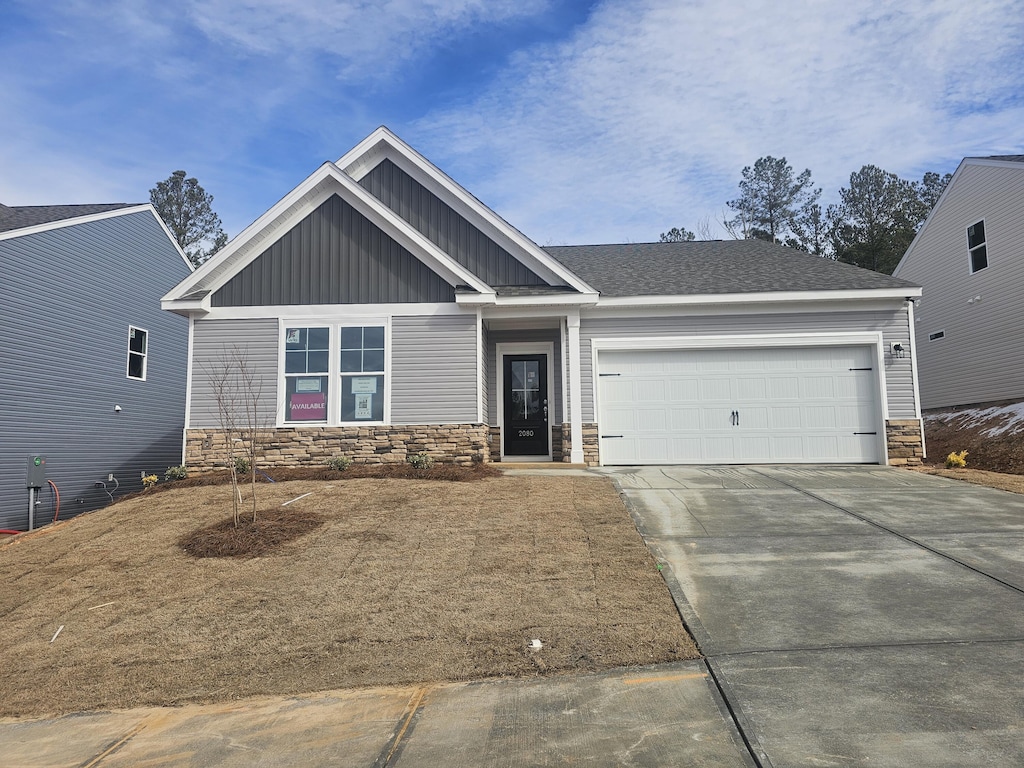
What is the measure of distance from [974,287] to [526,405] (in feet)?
45.2

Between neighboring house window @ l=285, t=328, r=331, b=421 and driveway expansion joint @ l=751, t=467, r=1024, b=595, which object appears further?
neighboring house window @ l=285, t=328, r=331, b=421

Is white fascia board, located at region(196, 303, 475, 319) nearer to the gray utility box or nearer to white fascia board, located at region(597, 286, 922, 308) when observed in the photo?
white fascia board, located at region(597, 286, 922, 308)

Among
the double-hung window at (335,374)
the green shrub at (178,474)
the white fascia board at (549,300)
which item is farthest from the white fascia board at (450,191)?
the green shrub at (178,474)

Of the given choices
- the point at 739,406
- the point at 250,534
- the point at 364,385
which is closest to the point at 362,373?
the point at 364,385

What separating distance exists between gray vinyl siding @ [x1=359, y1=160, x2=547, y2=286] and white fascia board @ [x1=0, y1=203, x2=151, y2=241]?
6955 mm

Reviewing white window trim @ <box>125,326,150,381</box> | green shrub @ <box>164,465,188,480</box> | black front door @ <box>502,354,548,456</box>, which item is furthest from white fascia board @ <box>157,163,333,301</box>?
white window trim @ <box>125,326,150,381</box>

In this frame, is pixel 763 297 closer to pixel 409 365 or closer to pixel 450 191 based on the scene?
pixel 450 191

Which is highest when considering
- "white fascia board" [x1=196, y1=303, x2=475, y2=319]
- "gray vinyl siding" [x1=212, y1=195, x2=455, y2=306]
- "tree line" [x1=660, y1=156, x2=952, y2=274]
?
"tree line" [x1=660, y1=156, x2=952, y2=274]

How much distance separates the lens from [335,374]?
12.1 m

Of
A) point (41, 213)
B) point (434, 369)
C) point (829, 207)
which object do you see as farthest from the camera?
point (829, 207)

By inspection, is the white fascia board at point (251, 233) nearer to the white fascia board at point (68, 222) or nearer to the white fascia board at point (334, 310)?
the white fascia board at point (334, 310)

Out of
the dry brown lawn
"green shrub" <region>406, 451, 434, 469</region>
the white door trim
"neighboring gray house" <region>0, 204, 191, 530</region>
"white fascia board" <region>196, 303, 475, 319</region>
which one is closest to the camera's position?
the dry brown lawn

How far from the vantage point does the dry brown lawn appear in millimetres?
4797

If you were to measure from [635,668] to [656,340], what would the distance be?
360 inches
